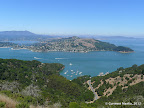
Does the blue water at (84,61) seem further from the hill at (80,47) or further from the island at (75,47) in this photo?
the hill at (80,47)

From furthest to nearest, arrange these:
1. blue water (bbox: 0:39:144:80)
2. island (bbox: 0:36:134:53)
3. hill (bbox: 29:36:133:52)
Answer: hill (bbox: 29:36:133:52)
island (bbox: 0:36:134:53)
blue water (bbox: 0:39:144:80)

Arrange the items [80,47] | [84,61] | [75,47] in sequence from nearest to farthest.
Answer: [84,61]
[80,47]
[75,47]

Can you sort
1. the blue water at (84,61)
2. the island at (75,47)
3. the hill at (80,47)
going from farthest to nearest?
the hill at (80,47) < the island at (75,47) < the blue water at (84,61)

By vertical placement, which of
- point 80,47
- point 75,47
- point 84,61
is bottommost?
point 84,61

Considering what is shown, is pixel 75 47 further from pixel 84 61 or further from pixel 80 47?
pixel 84 61

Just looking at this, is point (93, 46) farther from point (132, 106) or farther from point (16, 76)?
point (132, 106)

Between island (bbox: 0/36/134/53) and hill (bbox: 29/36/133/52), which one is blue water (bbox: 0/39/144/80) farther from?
hill (bbox: 29/36/133/52)

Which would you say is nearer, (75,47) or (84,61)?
(84,61)

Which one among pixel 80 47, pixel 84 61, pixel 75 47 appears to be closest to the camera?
pixel 84 61

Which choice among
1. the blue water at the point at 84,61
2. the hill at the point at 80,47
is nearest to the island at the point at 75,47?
the hill at the point at 80,47

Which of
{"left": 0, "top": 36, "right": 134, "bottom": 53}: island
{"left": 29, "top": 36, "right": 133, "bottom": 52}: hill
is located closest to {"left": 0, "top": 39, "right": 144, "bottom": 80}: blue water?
{"left": 0, "top": 36, "right": 134, "bottom": 53}: island

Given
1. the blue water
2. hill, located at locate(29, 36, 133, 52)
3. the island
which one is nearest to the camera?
the blue water

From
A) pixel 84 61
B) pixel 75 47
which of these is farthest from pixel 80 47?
pixel 84 61
